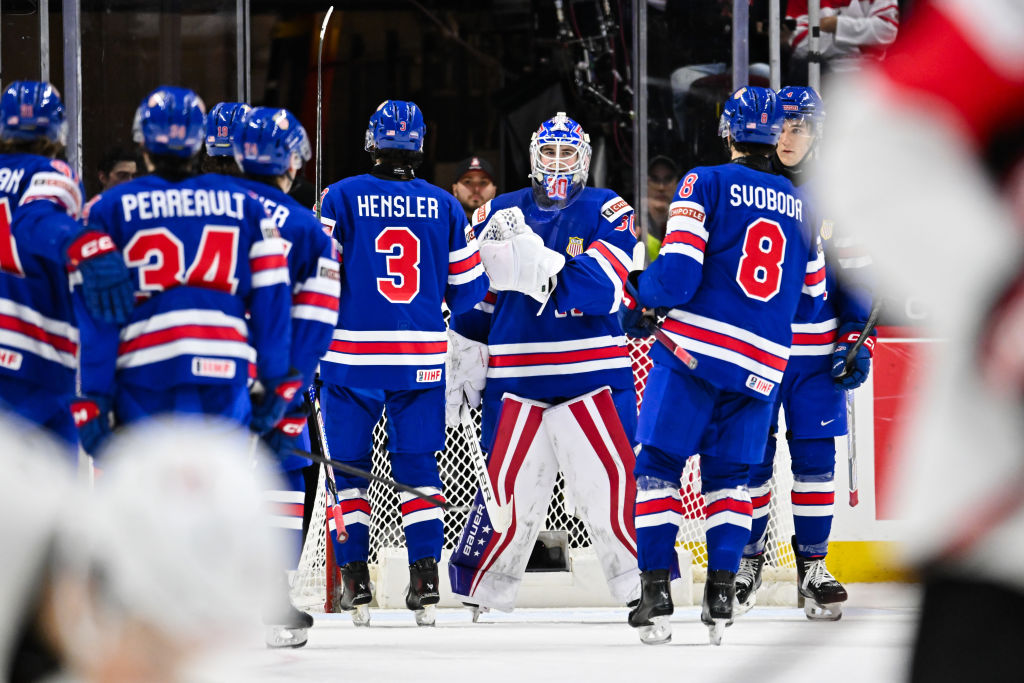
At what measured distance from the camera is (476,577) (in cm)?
522

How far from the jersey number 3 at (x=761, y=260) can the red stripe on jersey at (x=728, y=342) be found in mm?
150

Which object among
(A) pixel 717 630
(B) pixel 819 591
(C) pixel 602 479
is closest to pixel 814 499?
(B) pixel 819 591

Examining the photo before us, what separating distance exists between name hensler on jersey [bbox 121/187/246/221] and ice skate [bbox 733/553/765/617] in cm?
250

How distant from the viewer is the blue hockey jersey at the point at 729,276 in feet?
14.9

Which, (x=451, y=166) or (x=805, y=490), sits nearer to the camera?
(x=805, y=490)

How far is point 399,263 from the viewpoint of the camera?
5105mm

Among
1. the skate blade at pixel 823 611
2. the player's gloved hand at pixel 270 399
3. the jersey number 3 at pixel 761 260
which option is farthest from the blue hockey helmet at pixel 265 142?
the skate blade at pixel 823 611

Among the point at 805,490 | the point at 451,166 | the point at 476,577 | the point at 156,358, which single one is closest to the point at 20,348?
the point at 156,358

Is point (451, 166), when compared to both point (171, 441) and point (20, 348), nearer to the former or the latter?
point (20, 348)

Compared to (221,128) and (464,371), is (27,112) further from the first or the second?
(464,371)

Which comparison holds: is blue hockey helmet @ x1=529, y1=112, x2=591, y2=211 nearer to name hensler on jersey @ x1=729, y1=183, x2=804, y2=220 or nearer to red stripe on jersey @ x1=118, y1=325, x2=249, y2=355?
name hensler on jersey @ x1=729, y1=183, x2=804, y2=220

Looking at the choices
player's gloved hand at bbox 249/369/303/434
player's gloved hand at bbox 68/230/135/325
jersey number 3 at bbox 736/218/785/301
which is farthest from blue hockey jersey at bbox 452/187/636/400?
player's gloved hand at bbox 68/230/135/325

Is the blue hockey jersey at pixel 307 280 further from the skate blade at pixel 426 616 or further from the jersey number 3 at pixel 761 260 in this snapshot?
the skate blade at pixel 426 616

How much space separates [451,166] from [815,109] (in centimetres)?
396
